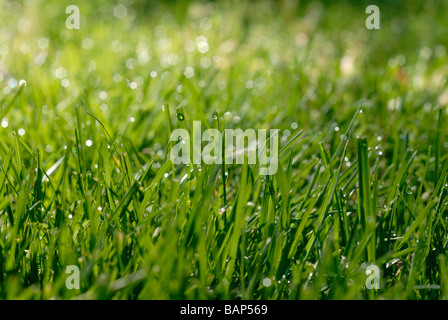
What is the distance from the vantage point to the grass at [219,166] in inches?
37.2

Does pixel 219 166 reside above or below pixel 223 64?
below

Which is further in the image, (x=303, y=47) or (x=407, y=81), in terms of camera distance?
(x=303, y=47)

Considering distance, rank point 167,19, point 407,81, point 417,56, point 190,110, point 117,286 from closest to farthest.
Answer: point 117,286 → point 190,110 → point 407,81 → point 417,56 → point 167,19

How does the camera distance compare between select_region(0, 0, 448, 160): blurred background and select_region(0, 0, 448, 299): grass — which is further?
select_region(0, 0, 448, 160): blurred background

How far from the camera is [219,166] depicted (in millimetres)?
999

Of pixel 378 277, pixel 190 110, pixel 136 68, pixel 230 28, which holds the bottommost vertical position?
pixel 378 277

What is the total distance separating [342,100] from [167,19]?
1649mm

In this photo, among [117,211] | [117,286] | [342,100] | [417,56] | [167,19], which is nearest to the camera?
[117,286]

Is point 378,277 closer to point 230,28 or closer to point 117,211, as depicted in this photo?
point 117,211

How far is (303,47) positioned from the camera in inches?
110

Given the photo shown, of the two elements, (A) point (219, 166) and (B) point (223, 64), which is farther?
(B) point (223, 64)

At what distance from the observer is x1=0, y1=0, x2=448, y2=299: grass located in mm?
946

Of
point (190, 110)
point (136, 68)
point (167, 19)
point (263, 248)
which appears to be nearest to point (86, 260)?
point (263, 248)

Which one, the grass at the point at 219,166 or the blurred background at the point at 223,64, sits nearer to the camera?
the grass at the point at 219,166
